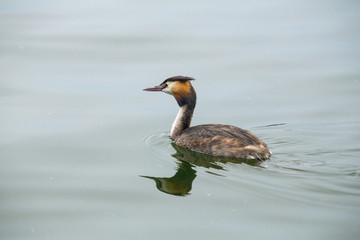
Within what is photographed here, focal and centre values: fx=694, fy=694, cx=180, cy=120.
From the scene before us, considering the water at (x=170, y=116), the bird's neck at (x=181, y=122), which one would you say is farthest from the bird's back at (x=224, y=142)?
the bird's neck at (x=181, y=122)

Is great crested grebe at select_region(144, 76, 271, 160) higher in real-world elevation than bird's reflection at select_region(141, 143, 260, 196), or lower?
higher

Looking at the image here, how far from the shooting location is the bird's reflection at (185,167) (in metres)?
7.90

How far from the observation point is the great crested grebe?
8.66 m

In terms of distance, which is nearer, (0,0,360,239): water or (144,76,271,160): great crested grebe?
(0,0,360,239): water

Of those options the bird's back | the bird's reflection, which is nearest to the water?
the bird's reflection

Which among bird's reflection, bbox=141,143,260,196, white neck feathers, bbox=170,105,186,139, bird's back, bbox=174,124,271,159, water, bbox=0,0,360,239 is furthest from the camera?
white neck feathers, bbox=170,105,186,139

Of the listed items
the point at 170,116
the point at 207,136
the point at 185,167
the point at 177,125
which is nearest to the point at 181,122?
the point at 177,125

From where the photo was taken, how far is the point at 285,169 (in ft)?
26.9

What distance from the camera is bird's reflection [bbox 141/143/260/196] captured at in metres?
7.90

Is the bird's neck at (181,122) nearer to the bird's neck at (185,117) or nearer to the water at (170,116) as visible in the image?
the bird's neck at (185,117)

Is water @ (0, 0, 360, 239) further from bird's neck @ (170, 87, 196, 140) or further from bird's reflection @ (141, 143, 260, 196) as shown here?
bird's neck @ (170, 87, 196, 140)

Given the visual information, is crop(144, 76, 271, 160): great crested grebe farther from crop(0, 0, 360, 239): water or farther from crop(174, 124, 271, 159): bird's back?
crop(0, 0, 360, 239): water

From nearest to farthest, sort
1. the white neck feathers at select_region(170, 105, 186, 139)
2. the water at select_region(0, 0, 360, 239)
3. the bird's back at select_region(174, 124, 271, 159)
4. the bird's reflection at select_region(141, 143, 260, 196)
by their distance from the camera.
→ the water at select_region(0, 0, 360, 239)
the bird's reflection at select_region(141, 143, 260, 196)
the bird's back at select_region(174, 124, 271, 159)
the white neck feathers at select_region(170, 105, 186, 139)

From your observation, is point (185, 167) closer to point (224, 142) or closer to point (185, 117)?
point (224, 142)
